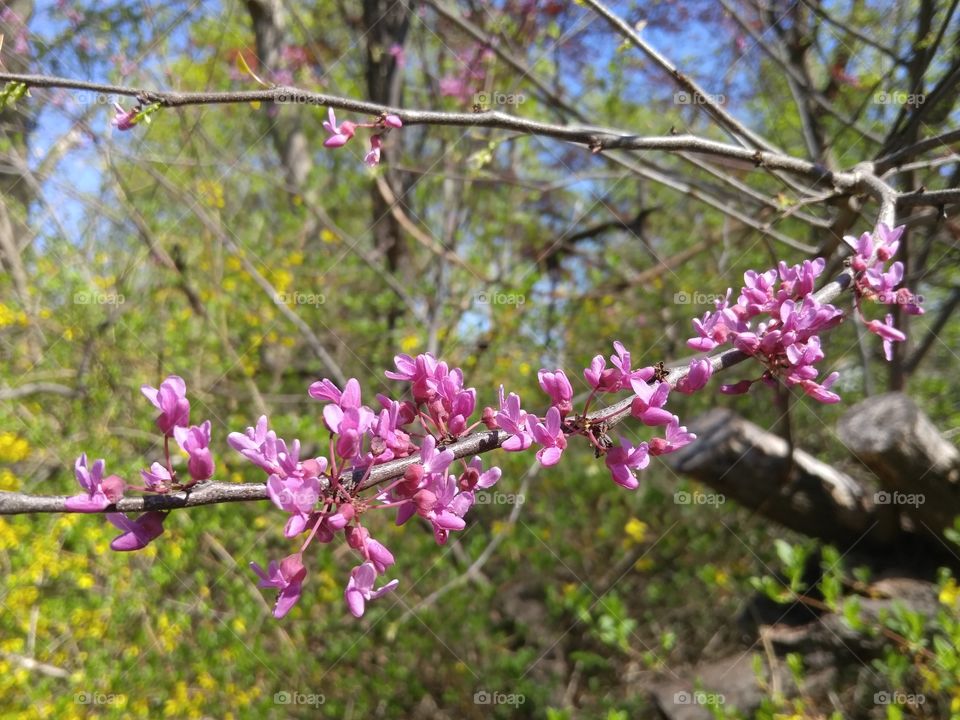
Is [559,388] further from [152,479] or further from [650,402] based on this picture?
[152,479]

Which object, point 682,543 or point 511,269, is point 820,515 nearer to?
point 682,543

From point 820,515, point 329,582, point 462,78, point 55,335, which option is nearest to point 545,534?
point 329,582

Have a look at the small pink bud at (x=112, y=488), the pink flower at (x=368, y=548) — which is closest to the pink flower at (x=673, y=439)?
the pink flower at (x=368, y=548)

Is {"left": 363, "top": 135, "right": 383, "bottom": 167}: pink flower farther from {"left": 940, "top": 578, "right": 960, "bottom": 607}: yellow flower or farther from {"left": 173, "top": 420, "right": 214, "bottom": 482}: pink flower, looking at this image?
{"left": 940, "top": 578, "right": 960, "bottom": 607}: yellow flower

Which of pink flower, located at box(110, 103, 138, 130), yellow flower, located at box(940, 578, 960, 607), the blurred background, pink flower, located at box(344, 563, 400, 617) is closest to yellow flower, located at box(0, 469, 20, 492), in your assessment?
the blurred background

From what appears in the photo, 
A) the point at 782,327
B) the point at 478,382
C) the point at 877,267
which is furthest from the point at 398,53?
the point at 782,327

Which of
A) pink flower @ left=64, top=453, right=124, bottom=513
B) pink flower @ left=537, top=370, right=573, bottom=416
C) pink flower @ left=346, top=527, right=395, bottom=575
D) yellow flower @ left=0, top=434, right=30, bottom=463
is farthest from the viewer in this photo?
yellow flower @ left=0, top=434, right=30, bottom=463
